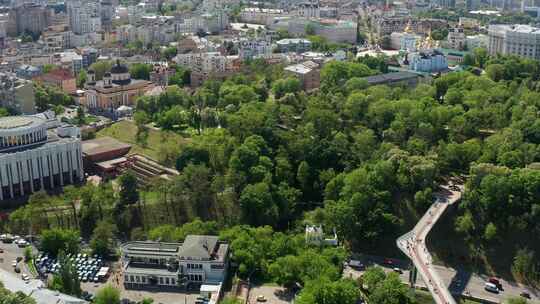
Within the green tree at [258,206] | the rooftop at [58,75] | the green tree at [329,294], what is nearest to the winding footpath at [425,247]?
the green tree at [329,294]

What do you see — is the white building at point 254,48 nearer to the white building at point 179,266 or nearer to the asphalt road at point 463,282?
the asphalt road at point 463,282

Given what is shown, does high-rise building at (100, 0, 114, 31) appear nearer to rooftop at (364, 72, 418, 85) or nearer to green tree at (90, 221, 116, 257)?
rooftop at (364, 72, 418, 85)

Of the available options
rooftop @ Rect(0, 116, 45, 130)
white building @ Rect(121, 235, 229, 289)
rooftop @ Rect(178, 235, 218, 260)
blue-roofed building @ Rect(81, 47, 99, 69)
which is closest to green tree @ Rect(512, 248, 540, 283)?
white building @ Rect(121, 235, 229, 289)

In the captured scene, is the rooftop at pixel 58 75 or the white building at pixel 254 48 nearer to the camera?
the rooftop at pixel 58 75

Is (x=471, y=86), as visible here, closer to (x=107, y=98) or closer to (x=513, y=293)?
(x=513, y=293)

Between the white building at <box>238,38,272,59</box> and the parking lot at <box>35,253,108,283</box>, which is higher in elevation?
the white building at <box>238,38,272,59</box>

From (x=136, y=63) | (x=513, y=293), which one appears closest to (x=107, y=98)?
(x=136, y=63)
